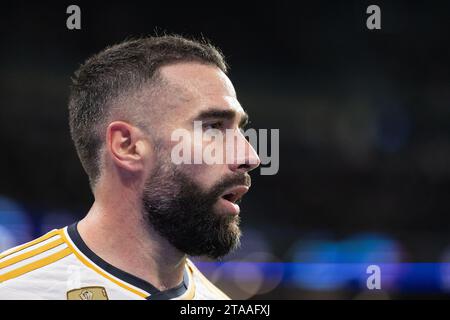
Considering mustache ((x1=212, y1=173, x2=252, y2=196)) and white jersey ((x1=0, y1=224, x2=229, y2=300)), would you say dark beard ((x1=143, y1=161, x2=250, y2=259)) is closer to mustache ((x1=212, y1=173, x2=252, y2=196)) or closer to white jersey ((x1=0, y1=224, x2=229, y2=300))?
mustache ((x1=212, y1=173, x2=252, y2=196))

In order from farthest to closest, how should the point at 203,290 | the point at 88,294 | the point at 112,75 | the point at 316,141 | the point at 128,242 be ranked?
the point at 316,141 → the point at 203,290 → the point at 112,75 → the point at 128,242 → the point at 88,294

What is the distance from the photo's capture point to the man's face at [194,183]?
7.14 feet

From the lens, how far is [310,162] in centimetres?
914

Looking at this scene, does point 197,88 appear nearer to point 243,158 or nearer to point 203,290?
point 243,158

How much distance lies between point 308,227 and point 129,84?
7186 mm

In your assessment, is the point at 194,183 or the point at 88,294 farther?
the point at 194,183

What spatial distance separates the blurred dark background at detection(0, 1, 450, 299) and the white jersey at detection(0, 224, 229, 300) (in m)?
5.85

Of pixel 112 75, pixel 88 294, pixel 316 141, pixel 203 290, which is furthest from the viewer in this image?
pixel 316 141

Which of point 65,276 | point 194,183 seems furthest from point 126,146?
point 65,276

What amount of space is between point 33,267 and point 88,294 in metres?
0.24

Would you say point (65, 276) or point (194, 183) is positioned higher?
point (194, 183)

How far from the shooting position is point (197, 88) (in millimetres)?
2227

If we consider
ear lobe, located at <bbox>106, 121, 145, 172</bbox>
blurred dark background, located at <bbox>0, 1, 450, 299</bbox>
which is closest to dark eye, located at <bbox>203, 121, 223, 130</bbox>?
ear lobe, located at <bbox>106, 121, 145, 172</bbox>

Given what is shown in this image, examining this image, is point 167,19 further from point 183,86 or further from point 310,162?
point 183,86
